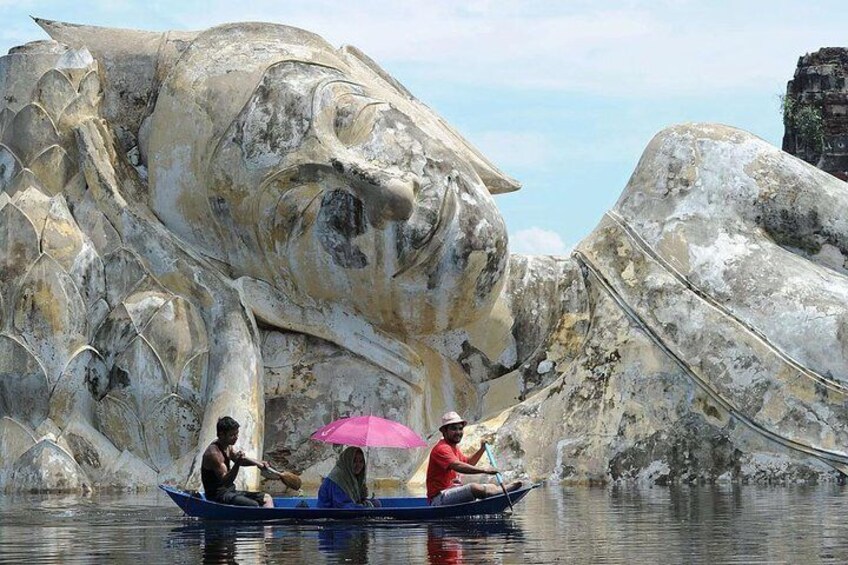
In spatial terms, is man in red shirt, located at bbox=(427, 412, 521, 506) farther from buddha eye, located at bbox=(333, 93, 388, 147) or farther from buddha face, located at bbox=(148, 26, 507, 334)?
buddha eye, located at bbox=(333, 93, 388, 147)

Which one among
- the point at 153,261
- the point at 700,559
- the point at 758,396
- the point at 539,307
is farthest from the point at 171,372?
the point at 700,559

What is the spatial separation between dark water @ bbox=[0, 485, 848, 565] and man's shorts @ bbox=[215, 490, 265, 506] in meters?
0.43

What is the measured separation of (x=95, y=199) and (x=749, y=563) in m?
16.0

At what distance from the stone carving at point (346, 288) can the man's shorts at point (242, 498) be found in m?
5.59

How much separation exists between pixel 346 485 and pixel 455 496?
132cm

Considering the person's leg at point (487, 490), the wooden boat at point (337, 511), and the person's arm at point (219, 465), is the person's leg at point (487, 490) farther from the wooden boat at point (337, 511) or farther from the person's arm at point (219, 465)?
the person's arm at point (219, 465)

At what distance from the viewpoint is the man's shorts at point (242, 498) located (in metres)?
23.7

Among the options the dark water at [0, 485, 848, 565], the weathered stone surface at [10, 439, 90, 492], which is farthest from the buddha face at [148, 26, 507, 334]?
the dark water at [0, 485, 848, 565]

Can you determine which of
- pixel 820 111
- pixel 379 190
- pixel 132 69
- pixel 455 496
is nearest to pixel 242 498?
→ pixel 455 496

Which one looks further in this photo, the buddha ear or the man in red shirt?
the buddha ear

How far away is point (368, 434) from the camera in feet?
79.9

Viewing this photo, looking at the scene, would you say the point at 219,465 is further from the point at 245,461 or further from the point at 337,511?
the point at 337,511

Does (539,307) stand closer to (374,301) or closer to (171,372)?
(374,301)

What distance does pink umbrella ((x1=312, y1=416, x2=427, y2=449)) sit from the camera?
24.3 metres
